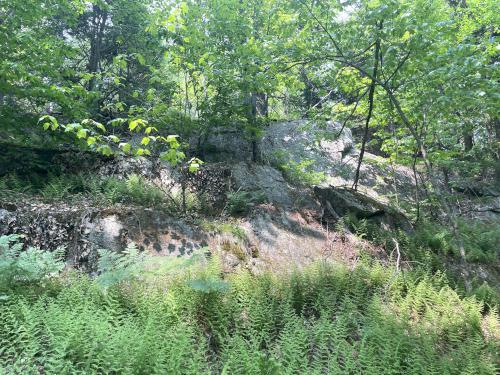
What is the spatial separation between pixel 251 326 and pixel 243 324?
109 mm

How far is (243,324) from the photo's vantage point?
4.80 m

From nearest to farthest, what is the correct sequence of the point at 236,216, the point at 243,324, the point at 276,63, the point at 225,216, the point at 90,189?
the point at 243,324 < the point at 276,63 < the point at 90,189 < the point at 225,216 < the point at 236,216

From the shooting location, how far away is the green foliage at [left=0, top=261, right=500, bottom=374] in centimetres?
359

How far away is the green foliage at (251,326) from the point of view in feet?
11.8

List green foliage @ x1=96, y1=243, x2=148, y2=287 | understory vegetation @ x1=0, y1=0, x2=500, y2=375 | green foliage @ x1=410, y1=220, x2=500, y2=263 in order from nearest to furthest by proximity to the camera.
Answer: understory vegetation @ x1=0, y1=0, x2=500, y2=375 → green foliage @ x1=96, y1=243, x2=148, y2=287 → green foliage @ x1=410, y1=220, x2=500, y2=263

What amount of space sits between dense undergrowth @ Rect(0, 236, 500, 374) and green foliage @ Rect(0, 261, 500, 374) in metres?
0.02

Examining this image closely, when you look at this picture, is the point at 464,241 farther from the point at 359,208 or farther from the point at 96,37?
the point at 96,37

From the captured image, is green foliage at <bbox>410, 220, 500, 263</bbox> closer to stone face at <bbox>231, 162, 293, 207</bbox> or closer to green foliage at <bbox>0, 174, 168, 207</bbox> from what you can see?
stone face at <bbox>231, 162, 293, 207</bbox>

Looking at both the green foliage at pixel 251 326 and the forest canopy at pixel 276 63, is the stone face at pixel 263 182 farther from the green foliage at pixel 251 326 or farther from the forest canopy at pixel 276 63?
the green foliage at pixel 251 326

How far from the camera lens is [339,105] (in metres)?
10.2

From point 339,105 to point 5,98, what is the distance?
10.2 metres

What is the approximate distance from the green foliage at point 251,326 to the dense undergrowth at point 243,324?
19mm

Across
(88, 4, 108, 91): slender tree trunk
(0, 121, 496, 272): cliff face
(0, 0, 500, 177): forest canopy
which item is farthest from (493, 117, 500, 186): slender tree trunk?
(88, 4, 108, 91): slender tree trunk

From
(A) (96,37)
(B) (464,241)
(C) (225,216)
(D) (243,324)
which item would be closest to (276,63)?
(C) (225,216)
